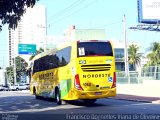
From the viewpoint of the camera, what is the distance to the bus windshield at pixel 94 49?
2285 cm

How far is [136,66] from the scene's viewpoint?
10675cm

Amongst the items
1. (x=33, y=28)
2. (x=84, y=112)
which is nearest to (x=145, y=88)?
(x=84, y=112)

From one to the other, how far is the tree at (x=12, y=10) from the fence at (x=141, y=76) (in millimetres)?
25846

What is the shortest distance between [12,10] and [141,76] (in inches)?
1155

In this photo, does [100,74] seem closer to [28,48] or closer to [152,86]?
[152,86]

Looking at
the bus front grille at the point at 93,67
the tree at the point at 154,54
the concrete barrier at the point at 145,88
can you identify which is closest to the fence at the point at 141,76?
the concrete barrier at the point at 145,88

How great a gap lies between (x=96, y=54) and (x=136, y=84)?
20793 millimetres

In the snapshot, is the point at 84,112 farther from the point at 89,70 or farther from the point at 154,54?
the point at 154,54

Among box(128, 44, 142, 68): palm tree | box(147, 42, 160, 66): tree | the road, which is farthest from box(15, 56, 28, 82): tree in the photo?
the road

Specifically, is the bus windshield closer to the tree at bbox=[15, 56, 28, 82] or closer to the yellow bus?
the yellow bus

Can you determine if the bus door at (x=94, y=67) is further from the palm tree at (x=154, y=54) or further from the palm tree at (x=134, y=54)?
the palm tree at (x=134, y=54)

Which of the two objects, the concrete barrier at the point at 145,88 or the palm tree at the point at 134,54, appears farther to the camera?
the palm tree at the point at 134,54

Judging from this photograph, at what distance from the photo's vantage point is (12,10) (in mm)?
15156

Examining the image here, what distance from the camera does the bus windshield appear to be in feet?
75.0
